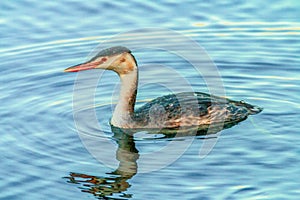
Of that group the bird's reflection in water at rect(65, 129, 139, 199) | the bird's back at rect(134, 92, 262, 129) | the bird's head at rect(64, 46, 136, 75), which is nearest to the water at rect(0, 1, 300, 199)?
the bird's reflection in water at rect(65, 129, 139, 199)

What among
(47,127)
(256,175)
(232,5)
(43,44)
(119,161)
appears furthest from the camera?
(232,5)

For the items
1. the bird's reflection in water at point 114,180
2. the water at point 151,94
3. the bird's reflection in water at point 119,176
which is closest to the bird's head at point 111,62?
the water at point 151,94

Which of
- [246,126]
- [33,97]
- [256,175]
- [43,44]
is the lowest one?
[256,175]

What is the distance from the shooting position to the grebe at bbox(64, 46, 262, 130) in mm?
13906

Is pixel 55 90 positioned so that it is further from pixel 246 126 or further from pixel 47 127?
pixel 246 126

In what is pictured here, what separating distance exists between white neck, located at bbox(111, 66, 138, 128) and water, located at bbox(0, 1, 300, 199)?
24cm

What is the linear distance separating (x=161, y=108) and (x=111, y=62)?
0.95 m

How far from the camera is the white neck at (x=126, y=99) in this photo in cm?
1401

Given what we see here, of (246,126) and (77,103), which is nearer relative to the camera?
(246,126)

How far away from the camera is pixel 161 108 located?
13930 mm

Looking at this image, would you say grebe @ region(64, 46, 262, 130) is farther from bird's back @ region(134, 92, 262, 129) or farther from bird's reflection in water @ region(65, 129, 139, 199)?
bird's reflection in water @ region(65, 129, 139, 199)

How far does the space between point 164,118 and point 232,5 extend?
489cm

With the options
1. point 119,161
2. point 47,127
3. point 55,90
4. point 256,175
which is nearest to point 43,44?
point 55,90

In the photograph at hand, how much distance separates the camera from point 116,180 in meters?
12.2
